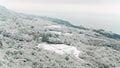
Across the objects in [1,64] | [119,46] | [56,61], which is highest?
[1,64]

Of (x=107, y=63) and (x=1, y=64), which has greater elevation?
(x=1, y=64)

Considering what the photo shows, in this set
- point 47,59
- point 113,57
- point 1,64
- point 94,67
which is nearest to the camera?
point 1,64

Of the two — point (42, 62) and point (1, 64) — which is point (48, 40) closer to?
point (42, 62)

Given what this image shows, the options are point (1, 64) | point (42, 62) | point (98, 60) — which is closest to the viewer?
point (1, 64)

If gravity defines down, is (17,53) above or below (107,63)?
above

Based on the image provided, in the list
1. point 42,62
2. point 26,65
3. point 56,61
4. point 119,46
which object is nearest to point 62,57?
point 56,61

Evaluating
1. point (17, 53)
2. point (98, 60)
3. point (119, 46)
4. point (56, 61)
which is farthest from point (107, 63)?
point (119, 46)

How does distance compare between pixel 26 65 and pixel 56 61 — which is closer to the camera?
pixel 26 65

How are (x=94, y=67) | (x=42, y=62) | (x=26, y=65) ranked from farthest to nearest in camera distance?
(x=94, y=67)
(x=42, y=62)
(x=26, y=65)

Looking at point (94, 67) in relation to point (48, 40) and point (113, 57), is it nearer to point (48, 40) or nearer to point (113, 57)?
point (113, 57)
